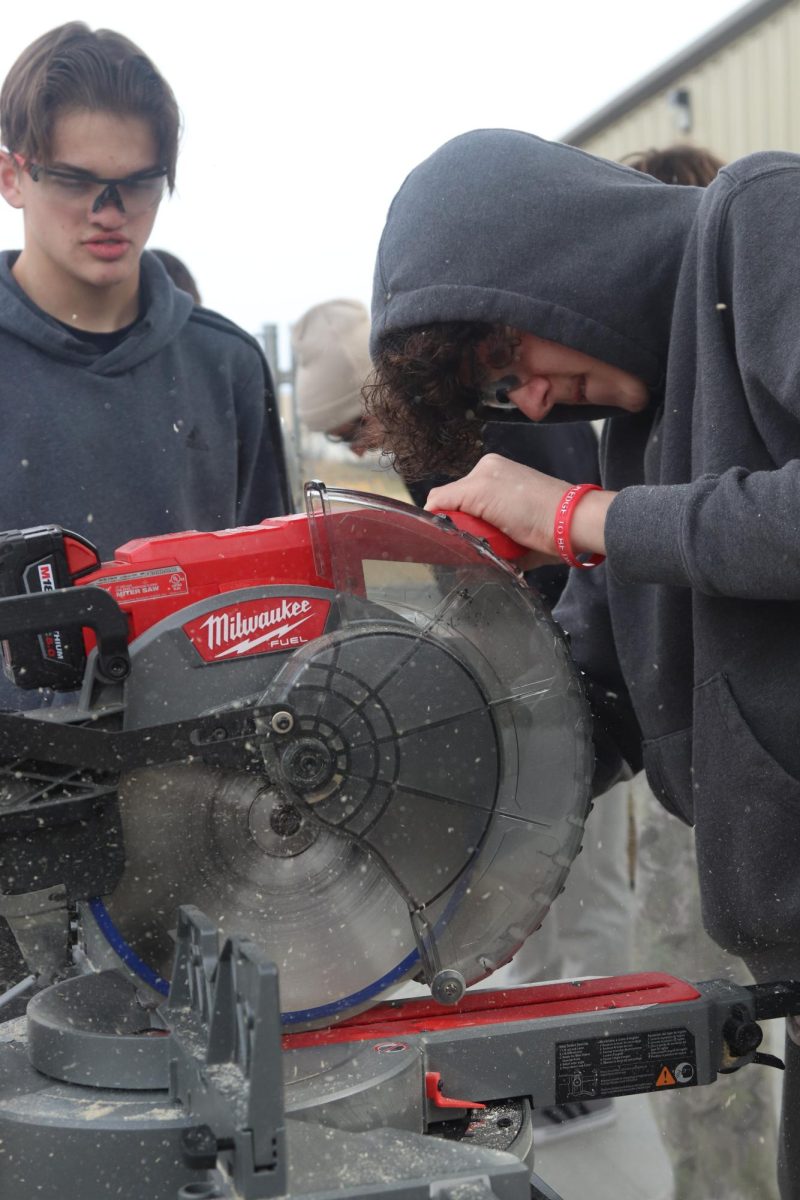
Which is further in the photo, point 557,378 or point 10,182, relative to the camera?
point 10,182

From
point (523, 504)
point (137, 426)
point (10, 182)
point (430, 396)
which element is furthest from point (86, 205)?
point (523, 504)

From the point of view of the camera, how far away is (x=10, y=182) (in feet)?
8.27

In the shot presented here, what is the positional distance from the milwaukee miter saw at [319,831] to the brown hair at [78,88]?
1294 mm

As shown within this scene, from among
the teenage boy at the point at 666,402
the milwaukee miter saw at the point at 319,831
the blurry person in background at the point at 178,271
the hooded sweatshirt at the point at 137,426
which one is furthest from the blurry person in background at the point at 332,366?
the milwaukee miter saw at the point at 319,831

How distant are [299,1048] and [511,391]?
914 mm

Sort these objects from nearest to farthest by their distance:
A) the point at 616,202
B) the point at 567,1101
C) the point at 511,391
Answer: the point at 567,1101, the point at 616,202, the point at 511,391

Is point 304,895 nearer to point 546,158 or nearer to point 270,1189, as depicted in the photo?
point 270,1189

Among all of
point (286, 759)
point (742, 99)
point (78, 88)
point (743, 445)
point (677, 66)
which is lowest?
point (286, 759)

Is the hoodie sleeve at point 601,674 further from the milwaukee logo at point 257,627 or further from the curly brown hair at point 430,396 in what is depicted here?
the milwaukee logo at point 257,627

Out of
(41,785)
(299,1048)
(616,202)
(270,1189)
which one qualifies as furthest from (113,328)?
(270,1189)

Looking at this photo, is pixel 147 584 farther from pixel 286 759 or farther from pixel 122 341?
pixel 122 341

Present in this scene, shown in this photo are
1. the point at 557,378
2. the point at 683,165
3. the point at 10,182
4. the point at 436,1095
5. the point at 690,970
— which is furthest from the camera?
the point at 690,970

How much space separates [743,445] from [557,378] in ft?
1.08

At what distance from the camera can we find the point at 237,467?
2.71 metres
